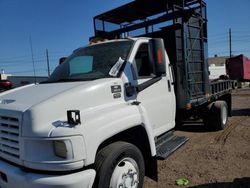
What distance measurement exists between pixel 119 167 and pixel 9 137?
128 centimetres

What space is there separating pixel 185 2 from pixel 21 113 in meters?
5.32

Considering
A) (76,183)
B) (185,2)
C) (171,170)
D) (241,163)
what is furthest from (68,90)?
(185,2)

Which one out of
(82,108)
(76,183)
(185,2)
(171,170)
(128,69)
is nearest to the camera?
(76,183)

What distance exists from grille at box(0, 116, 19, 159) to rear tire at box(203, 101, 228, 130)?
6.02m

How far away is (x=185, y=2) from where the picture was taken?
23.2 ft

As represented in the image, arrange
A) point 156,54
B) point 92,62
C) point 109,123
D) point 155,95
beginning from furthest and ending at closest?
point 155,95
point 92,62
point 156,54
point 109,123

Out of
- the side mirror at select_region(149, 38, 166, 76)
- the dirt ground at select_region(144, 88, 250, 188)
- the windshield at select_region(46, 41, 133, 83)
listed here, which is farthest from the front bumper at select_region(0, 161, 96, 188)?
the dirt ground at select_region(144, 88, 250, 188)

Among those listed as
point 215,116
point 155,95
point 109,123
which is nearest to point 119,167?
point 109,123

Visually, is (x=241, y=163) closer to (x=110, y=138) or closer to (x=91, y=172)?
(x=110, y=138)

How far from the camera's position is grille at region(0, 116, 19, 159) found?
124 inches

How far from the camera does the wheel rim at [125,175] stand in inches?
132

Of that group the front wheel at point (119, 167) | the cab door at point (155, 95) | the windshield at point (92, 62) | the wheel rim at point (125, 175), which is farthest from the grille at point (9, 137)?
the cab door at point (155, 95)

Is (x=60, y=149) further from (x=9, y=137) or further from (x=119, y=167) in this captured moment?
(x=119, y=167)

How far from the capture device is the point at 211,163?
5.52 metres
